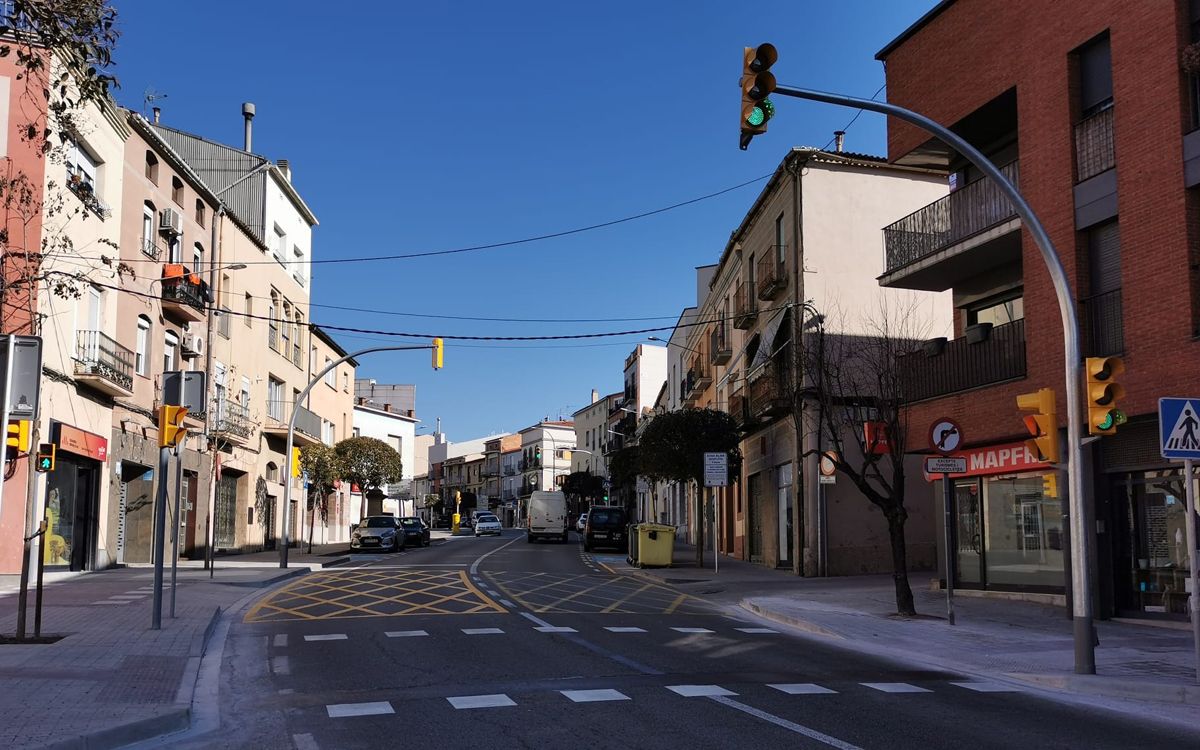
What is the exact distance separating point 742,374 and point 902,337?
1055 centimetres

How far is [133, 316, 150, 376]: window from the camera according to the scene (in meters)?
28.1

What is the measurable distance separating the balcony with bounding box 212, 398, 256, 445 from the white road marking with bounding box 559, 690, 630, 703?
24926mm

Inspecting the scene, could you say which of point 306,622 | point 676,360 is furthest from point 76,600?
point 676,360

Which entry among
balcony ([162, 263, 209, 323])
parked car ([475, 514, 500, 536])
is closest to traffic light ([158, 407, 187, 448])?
balcony ([162, 263, 209, 323])

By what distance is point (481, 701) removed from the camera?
8.52 metres

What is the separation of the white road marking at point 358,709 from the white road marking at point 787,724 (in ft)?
8.84

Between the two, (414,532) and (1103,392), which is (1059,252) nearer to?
(1103,392)

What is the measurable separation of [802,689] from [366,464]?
36777mm

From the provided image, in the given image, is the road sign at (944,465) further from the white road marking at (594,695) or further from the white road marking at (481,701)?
the white road marking at (481,701)

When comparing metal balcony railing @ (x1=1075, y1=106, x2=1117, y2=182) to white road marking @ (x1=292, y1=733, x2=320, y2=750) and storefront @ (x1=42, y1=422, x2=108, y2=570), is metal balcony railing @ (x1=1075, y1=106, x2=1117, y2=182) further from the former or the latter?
storefront @ (x1=42, y1=422, x2=108, y2=570)

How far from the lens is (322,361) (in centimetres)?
5294

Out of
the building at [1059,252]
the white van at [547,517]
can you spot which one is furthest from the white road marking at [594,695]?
the white van at [547,517]

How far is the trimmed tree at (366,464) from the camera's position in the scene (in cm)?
4384

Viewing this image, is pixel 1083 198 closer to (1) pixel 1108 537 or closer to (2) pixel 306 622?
(1) pixel 1108 537
